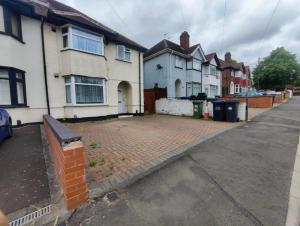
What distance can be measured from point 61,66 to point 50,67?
61cm

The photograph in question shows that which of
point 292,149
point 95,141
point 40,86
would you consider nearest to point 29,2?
point 40,86

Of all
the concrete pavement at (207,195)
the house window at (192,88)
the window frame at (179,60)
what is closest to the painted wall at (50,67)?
the concrete pavement at (207,195)

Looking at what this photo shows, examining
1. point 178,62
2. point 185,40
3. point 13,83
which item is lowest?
point 13,83

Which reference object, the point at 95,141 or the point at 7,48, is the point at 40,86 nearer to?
the point at 7,48

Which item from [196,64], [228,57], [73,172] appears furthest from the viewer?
[228,57]

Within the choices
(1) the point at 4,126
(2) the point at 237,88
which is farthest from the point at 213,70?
(1) the point at 4,126

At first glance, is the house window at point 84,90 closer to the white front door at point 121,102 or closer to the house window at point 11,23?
the white front door at point 121,102

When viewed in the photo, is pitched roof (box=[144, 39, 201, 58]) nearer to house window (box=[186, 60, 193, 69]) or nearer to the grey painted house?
the grey painted house

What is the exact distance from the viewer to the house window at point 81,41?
972 centimetres

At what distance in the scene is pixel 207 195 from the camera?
287cm

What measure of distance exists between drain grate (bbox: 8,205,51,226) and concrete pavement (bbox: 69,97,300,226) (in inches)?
18.4

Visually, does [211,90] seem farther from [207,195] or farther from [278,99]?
[207,195]

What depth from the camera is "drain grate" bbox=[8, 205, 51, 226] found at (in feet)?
7.33

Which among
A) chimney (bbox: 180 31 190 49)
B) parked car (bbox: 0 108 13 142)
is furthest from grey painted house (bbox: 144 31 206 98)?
parked car (bbox: 0 108 13 142)
